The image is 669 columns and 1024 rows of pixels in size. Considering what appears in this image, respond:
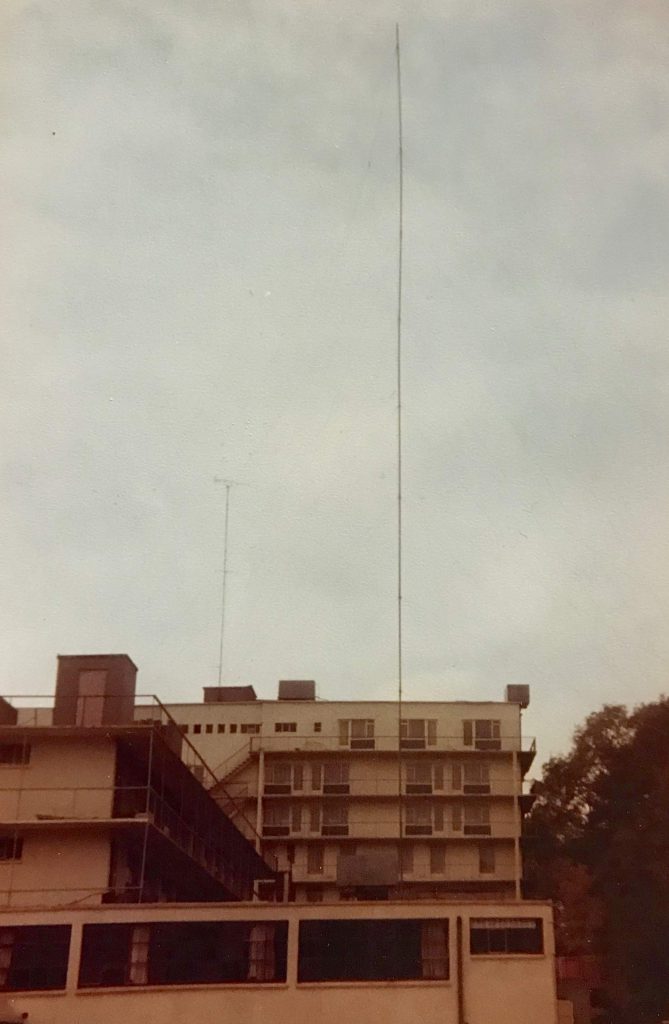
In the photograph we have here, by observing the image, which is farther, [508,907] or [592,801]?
[592,801]

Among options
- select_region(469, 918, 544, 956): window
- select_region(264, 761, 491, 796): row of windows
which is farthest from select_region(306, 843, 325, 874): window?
select_region(469, 918, 544, 956): window

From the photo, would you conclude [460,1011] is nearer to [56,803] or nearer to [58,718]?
[56,803]

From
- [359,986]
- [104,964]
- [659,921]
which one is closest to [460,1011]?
[359,986]

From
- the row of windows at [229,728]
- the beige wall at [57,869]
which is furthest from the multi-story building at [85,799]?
the row of windows at [229,728]

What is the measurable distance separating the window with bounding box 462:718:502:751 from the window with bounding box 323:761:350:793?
7713mm

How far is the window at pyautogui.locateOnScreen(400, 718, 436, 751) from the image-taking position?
221 feet

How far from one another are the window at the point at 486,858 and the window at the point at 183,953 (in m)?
39.0

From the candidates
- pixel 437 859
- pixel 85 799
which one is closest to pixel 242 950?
pixel 85 799

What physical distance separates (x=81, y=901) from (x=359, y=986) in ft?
29.5

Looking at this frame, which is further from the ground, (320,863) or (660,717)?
(660,717)

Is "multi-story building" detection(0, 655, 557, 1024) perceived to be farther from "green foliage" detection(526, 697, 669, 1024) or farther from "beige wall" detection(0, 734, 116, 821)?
"green foliage" detection(526, 697, 669, 1024)

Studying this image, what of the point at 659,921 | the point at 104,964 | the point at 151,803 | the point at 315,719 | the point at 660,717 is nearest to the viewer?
the point at 104,964

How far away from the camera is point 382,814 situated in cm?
6556

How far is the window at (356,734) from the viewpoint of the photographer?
67250 mm
